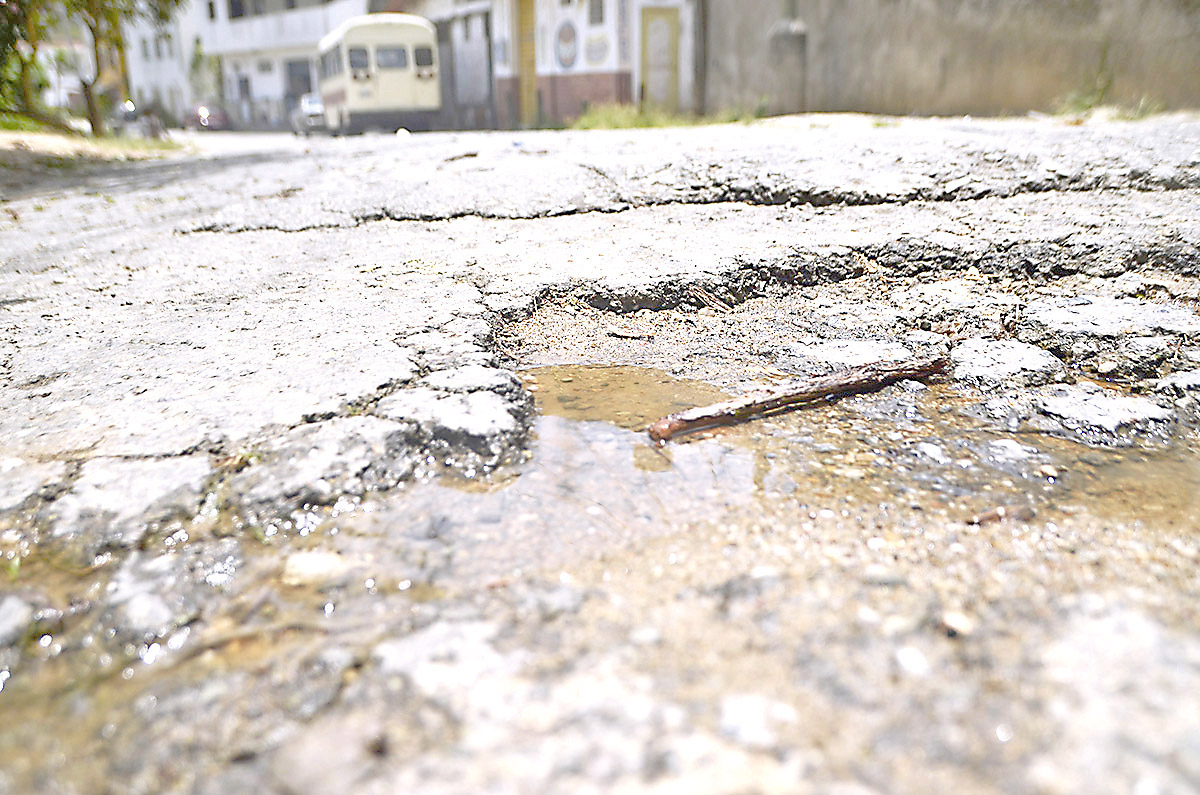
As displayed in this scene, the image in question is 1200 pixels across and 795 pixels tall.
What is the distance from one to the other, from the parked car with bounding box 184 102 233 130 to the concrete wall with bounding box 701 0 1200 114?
24.4 meters

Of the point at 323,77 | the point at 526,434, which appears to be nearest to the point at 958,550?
the point at 526,434

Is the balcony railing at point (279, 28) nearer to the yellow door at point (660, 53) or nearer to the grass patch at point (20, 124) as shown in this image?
the yellow door at point (660, 53)

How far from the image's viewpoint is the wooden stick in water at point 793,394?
1841mm

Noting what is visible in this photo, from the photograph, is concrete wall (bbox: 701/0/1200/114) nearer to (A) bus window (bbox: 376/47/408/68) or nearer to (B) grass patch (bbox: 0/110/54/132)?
(A) bus window (bbox: 376/47/408/68)

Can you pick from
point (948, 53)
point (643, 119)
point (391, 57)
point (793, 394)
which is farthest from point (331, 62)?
point (793, 394)

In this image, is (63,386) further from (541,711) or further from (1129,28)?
(1129,28)

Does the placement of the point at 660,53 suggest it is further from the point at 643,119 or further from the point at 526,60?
the point at 526,60

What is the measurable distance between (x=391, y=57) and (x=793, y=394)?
52.3ft

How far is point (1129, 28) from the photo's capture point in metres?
6.52

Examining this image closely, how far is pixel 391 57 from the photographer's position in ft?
51.0

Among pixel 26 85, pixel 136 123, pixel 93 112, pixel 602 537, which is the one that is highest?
pixel 136 123

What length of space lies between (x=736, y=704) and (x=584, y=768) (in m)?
0.22

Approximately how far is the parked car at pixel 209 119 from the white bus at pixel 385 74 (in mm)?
15161

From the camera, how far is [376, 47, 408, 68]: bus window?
15.4 meters
